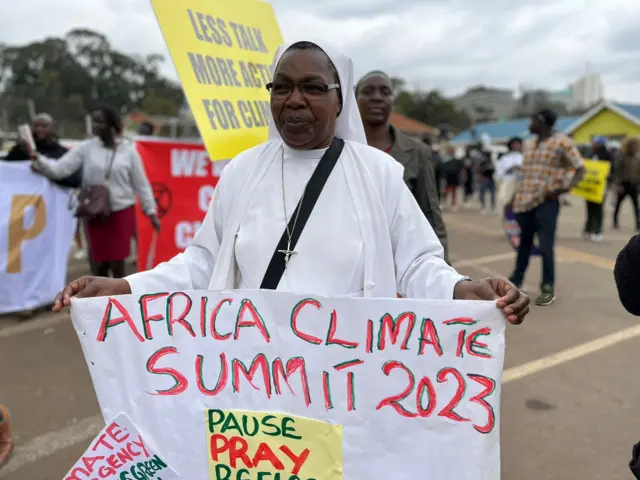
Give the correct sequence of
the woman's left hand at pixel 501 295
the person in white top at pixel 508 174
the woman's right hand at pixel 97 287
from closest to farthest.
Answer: the woman's left hand at pixel 501 295
the woman's right hand at pixel 97 287
the person in white top at pixel 508 174

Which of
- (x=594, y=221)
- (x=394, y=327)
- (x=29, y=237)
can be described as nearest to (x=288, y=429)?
(x=394, y=327)

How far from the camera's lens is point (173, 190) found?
→ 5031 millimetres

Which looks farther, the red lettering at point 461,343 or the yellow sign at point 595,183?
the yellow sign at point 595,183

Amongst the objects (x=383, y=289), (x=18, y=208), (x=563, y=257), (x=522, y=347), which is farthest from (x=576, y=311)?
(x=18, y=208)

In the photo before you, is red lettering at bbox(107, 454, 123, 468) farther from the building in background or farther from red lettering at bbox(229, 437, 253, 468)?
the building in background

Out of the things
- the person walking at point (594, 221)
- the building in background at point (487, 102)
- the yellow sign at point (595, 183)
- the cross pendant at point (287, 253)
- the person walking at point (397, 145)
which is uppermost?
the building in background at point (487, 102)

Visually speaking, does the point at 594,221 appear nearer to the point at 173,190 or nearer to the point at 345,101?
the point at 173,190

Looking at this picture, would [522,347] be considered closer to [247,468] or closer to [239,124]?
[239,124]

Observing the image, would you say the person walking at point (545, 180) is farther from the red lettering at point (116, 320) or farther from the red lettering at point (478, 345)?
the red lettering at point (116, 320)

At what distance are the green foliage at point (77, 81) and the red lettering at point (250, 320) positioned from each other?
60.2 m

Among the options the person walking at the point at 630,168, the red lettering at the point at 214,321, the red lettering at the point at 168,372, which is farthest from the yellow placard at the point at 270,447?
the person walking at the point at 630,168

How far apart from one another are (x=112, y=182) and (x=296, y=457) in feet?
11.4

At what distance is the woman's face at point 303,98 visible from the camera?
1719 millimetres

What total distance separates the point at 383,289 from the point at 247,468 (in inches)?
26.4
